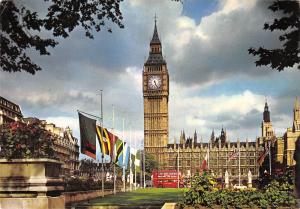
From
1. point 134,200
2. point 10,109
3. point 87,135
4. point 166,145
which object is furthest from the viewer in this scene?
point 166,145

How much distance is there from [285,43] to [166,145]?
152 metres

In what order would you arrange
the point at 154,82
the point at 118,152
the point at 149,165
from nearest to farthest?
the point at 118,152 < the point at 149,165 < the point at 154,82

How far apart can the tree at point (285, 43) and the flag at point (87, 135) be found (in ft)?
54.6

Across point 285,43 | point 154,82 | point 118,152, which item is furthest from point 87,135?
point 154,82

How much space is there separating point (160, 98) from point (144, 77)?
27.4 ft

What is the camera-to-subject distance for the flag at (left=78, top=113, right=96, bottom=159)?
22212mm

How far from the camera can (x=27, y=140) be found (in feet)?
21.6

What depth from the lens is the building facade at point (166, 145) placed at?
153 metres

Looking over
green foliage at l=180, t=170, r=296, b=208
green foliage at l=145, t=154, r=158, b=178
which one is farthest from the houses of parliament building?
green foliage at l=180, t=170, r=296, b=208

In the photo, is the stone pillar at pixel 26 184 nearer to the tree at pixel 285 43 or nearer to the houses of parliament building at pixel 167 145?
the tree at pixel 285 43

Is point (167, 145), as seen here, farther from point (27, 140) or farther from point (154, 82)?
point (27, 140)

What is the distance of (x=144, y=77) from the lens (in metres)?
160

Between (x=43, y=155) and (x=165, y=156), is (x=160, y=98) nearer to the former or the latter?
(x=165, y=156)

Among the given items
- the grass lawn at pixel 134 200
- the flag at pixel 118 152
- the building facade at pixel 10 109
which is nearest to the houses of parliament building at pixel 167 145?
the flag at pixel 118 152
